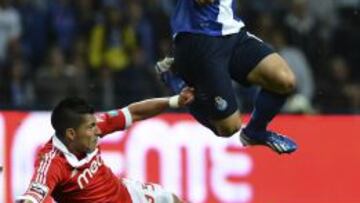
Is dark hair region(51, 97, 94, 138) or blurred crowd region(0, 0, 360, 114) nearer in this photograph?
dark hair region(51, 97, 94, 138)

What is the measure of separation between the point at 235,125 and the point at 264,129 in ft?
0.72

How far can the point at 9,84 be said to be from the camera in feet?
45.1

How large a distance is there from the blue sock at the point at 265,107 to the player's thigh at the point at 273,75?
0.33 ft

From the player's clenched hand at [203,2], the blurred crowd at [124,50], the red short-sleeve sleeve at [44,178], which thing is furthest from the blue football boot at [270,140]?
the blurred crowd at [124,50]

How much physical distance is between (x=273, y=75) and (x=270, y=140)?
486 millimetres

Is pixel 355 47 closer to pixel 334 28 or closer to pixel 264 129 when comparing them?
pixel 334 28

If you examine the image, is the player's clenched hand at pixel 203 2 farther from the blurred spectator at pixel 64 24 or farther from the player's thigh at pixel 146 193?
the blurred spectator at pixel 64 24

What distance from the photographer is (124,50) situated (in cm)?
1410

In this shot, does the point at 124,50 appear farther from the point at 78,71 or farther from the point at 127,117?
the point at 127,117

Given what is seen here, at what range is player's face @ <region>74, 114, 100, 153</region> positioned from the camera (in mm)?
8773

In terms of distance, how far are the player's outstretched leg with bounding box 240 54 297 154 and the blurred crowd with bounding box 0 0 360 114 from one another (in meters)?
4.01

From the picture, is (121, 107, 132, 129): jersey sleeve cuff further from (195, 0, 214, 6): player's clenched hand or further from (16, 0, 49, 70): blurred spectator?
(16, 0, 49, 70): blurred spectator

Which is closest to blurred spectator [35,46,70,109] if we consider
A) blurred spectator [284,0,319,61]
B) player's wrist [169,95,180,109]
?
blurred spectator [284,0,319,61]

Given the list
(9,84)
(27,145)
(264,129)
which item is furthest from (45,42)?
(264,129)
